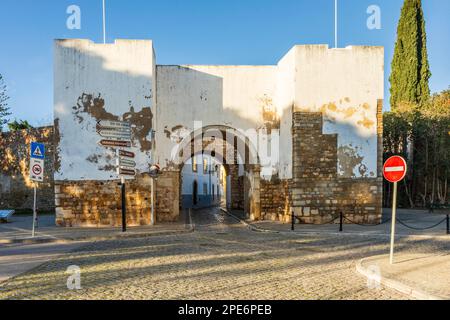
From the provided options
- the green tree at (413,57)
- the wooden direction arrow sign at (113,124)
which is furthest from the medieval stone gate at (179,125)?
the green tree at (413,57)

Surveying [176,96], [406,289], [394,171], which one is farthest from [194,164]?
[406,289]

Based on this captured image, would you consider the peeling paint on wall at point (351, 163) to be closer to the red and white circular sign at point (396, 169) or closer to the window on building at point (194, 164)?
the red and white circular sign at point (396, 169)

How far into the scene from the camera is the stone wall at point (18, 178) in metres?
26.2

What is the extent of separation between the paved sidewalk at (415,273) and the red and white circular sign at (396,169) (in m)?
1.56

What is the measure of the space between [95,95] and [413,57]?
22.7m

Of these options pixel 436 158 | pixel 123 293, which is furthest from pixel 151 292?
pixel 436 158

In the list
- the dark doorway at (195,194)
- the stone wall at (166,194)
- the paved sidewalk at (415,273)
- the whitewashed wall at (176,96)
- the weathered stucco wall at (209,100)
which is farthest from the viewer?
the dark doorway at (195,194)

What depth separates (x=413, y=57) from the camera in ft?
96.0

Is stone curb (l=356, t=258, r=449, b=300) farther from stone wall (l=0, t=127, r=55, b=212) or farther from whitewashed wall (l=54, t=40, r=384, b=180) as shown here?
stone wall (l=0, t=127, r=55, b=212)

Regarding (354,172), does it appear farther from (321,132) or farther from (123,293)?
(123,293)

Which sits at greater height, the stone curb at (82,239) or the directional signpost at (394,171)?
the directional signpost at (394,171)

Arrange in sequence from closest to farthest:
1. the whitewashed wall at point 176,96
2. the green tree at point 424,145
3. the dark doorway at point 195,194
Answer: the whitewashed wall at point 176,96, the green tree at point 424,145, the dark doorway at point 195,194
